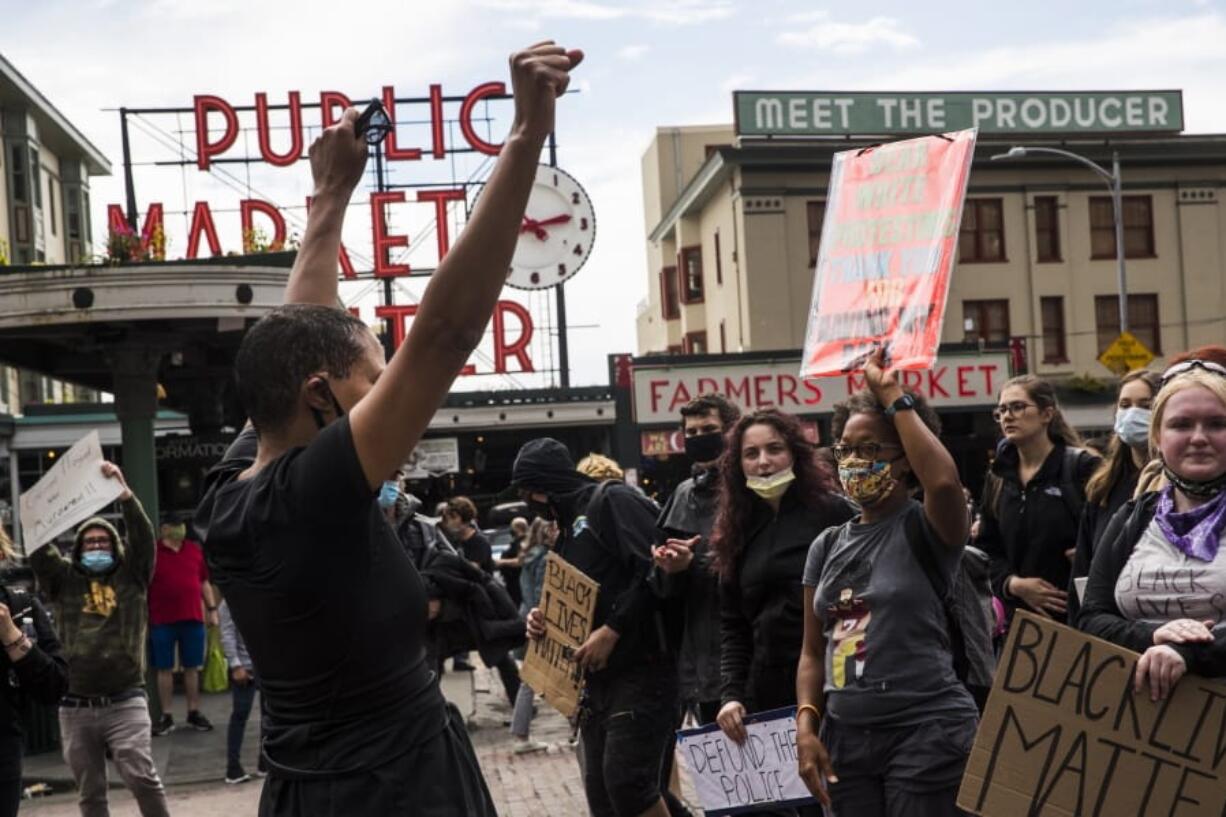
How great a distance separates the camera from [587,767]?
7230 mm

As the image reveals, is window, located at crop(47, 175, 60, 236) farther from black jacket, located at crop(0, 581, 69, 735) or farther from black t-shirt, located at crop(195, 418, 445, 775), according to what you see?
black t-shirt, located at crop(195, 418, 445, 775)

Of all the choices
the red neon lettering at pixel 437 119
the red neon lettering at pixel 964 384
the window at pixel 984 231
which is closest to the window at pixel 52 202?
the red neon lettering at pixel 437 119

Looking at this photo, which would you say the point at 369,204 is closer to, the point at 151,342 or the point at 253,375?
the point at 151,342

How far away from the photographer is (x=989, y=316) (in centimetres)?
4709

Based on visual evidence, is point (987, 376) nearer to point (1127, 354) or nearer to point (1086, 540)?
point (1127, 354)

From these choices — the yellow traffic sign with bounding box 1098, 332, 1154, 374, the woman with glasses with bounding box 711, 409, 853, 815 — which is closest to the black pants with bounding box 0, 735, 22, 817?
the woman with glasses with bounding box 711, 409, 853, 815

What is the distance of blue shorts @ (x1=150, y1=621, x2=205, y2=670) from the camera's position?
557 inches

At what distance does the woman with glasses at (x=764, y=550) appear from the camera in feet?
19.6

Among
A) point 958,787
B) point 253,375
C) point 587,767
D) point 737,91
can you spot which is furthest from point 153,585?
point 737,91

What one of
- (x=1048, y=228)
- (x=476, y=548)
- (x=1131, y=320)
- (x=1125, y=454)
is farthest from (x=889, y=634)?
(x=1131, y=320)

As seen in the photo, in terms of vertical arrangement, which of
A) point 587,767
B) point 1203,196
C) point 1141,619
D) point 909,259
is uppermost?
point 1203,196

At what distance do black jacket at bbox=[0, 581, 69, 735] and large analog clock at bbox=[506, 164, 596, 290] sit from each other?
28.8m

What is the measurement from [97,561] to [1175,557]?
6884 mm

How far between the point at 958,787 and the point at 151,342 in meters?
11.3
